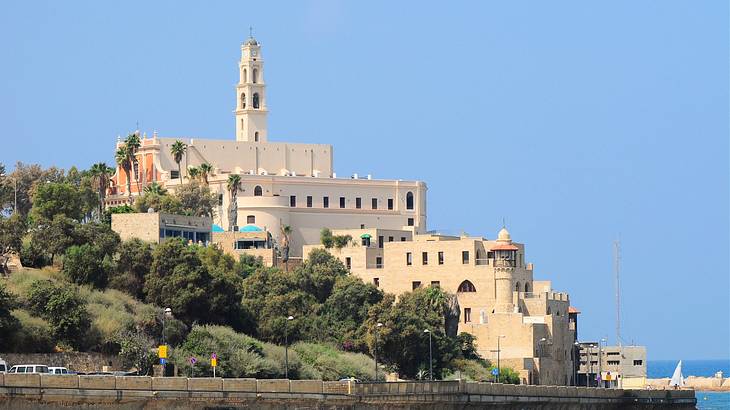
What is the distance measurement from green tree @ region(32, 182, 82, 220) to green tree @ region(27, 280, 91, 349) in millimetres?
32036

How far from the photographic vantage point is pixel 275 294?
107062mm

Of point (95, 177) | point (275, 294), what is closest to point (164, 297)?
point (275, 294)

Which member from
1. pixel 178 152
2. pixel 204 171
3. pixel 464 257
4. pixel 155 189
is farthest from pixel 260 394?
pixel 178 152

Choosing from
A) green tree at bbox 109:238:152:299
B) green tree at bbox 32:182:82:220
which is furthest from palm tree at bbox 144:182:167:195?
green tree at bbox 109:238:152:299

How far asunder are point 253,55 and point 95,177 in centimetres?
1921

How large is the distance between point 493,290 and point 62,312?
41.5 metres

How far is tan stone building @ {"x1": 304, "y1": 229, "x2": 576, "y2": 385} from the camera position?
379 ft

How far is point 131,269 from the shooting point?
323 ft

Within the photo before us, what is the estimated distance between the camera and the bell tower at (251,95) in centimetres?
15138

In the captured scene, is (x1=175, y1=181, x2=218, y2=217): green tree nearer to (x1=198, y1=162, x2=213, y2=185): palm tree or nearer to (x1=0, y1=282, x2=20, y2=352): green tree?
(x1=198, y1=162, x2=213, y2=185): palm tree

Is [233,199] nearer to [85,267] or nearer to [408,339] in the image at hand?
[408,339]

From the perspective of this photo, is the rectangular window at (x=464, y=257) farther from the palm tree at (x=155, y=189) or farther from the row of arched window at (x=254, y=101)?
the row of arched window at (x=254, y=101)

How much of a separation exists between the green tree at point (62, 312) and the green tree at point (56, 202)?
32.0 meters

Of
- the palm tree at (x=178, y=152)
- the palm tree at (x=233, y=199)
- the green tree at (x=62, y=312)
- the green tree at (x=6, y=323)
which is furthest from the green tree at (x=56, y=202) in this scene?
the green tree at (x=6, y=323)
